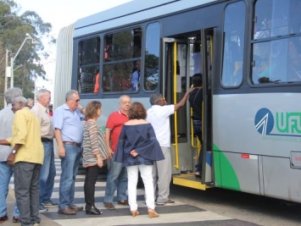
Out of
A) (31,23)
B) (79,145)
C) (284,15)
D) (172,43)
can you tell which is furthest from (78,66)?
(31,23)

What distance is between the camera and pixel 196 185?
8.98 m

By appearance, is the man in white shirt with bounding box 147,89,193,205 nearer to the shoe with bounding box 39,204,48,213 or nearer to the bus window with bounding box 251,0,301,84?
the bus window with bounding box 251,0,301,84

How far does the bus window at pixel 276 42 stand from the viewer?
24.1 feet

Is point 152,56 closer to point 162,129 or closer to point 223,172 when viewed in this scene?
point 162,129

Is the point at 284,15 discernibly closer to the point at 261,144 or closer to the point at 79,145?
the point at 261,144

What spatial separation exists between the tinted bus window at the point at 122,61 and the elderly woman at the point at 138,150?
7.45ft

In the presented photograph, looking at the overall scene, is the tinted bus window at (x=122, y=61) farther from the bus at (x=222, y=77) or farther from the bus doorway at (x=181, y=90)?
the bus doorway at (x=181, y=90)

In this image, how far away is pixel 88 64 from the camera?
12.2m

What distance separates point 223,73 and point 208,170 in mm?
1450

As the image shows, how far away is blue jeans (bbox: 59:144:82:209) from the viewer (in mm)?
8438

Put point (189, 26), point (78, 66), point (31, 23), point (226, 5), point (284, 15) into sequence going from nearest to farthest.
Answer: point (284, 15) → point (226, 5) → point (189, 26) → point (78, 66) → point (31, 23)

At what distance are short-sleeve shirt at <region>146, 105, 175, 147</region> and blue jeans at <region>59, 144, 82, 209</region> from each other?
1277mm

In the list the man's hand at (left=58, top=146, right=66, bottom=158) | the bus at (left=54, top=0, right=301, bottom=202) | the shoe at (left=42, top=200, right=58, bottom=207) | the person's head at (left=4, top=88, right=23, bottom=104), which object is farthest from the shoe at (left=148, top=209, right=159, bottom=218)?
the person's head at (left=4, top=88, right=23, bottom=104)

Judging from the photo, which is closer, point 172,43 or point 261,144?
point 261,144
